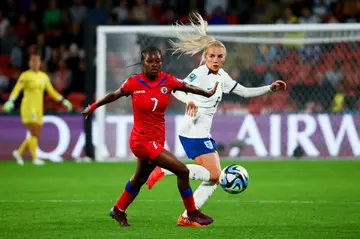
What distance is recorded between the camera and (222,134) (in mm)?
19391

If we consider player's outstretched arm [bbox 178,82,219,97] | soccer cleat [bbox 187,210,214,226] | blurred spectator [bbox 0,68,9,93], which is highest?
player's outstretched arm [bbox 178,82,219,97]

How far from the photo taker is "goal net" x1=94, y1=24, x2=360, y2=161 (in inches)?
760

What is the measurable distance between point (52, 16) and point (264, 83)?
718 centimetres

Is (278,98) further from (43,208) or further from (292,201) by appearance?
(43,208)

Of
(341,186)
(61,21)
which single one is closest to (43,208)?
(341,186)

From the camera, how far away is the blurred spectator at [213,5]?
24.2 meters

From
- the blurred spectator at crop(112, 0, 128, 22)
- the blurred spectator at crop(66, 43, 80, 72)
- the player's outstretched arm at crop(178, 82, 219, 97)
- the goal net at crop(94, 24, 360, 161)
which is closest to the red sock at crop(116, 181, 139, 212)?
the player's outstretched arm at crop(178, 82, 219, 97)

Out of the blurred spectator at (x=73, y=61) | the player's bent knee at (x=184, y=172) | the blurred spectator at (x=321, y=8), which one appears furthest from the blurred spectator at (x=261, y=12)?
the player's bent knee at (x=184, y=172)

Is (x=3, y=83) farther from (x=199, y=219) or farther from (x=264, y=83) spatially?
(x=199, y=219)

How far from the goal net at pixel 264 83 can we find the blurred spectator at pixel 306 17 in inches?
99.2

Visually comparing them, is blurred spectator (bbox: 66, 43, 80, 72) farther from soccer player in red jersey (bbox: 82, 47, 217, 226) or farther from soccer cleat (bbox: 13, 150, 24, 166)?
soccer player in red jersey (bbox: 82, 47, 217, 226)

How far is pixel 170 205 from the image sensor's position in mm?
11594

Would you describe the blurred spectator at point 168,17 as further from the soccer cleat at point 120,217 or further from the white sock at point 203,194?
the soccer cleat at point 120,217

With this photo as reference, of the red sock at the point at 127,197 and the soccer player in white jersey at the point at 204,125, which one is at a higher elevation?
the soccer player in white jersey at the point at 204,125
